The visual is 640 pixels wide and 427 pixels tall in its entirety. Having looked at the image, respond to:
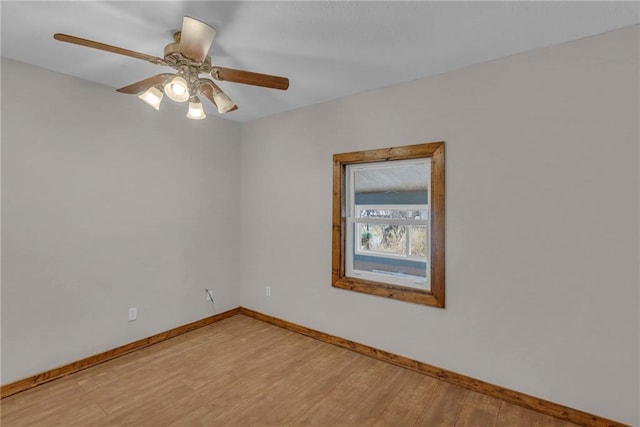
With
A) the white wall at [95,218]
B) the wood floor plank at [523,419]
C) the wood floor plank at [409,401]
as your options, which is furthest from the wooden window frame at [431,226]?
the white wall at [95,218]

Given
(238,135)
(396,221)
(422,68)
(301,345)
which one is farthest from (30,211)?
(422,68)

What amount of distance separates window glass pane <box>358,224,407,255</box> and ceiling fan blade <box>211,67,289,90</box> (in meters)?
1.77

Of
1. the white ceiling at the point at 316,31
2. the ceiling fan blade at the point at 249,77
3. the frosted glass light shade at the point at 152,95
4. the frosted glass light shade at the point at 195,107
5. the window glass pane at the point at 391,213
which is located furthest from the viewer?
the window glass pane at the point at 391,213

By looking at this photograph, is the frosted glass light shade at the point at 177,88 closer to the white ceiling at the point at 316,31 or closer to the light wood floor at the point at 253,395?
the white ceiling at the point at 316,31

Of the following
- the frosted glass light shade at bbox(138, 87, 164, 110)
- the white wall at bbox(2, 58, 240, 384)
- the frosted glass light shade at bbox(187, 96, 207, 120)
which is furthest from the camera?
the white wall at bbox(2, 58, 240, 384)

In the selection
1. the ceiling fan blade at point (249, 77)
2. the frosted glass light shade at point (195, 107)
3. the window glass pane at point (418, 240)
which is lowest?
the window glass pane at point (418, 240)

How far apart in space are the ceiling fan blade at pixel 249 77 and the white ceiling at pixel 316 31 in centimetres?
28

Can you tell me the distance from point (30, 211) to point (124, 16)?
1.71m

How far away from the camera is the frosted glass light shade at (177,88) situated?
180cm

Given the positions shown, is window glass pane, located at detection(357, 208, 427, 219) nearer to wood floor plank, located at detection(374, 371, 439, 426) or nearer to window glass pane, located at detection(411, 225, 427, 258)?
window glass pane, located at detection(411, 225, 427, 258)

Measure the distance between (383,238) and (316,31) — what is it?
2.07m

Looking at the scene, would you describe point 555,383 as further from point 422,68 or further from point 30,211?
point 30,211

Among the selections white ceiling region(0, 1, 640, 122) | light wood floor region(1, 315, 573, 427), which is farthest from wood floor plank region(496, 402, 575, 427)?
white ceiling region(0, 1, 640, 122)

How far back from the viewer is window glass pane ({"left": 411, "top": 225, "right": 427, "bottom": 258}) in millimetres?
2877
